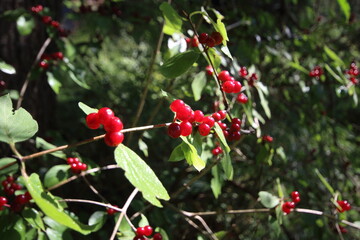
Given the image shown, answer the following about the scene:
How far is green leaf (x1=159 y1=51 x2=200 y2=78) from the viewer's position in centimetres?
109

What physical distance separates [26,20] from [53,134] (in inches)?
30.4

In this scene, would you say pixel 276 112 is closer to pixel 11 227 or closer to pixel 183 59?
pixel 183 59

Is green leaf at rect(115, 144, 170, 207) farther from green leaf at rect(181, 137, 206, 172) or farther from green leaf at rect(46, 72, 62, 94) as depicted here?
green leaf at rect(46, 72, 62, 94)

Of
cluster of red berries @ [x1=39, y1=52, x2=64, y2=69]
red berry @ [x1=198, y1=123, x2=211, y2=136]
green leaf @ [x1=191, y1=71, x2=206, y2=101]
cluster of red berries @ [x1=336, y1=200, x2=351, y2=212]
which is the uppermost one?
red berry @ [x1=198, y1=123, x2=211, y2=136]

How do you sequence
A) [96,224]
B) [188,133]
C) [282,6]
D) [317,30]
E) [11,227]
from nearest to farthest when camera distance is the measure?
[188,133] < [11,227] < [96,224] < [317,30] < [282,6]

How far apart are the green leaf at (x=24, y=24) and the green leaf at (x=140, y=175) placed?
1.36m

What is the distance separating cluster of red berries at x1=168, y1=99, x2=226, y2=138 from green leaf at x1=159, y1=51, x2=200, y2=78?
0.50 ft

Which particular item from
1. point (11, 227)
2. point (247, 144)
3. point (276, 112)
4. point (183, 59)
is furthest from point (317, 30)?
point (11, 227)

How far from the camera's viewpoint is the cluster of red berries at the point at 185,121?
3.12 feet

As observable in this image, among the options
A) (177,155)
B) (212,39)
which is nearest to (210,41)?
(212,39)

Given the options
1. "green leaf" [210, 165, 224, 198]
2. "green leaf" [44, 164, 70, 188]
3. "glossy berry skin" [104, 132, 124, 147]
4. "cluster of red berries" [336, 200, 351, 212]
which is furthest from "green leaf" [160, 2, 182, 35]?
"cluster of red berries" [336, 200, 351, 212]

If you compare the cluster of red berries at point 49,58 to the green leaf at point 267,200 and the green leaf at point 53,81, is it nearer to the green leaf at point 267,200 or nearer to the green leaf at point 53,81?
the green leaf at point 53,81

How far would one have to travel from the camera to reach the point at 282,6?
303cm

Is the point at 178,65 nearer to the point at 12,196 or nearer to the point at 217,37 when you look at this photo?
the point at 217,37
